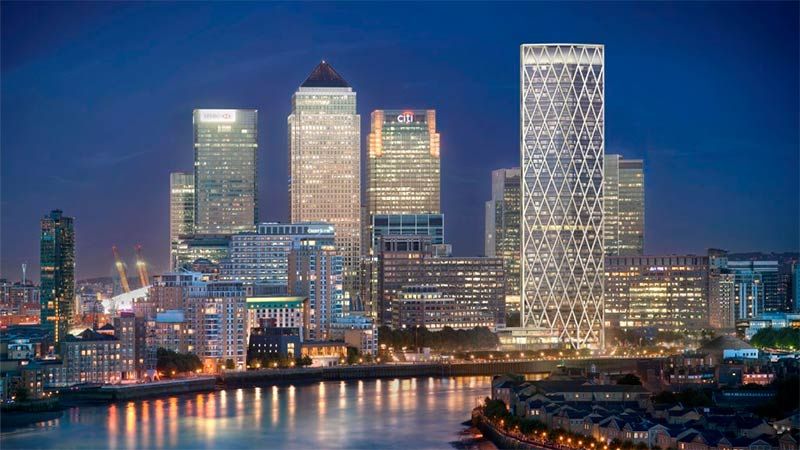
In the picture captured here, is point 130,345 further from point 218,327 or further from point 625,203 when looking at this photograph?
point 625,203

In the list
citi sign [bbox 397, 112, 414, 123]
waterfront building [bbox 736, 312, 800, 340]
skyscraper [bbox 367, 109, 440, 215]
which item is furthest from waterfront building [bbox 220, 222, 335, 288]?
waterfront building [bbox 736, 312, 800, 340]

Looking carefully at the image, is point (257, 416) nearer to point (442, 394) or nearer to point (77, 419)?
point (77, 419)

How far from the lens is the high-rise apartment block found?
6500 cm

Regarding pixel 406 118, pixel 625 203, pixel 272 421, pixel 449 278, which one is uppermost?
pixel 406 118

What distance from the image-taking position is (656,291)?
74688 mm

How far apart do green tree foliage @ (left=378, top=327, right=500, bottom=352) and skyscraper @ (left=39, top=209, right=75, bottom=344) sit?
12349 mm

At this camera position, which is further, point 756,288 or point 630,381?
point 756,288

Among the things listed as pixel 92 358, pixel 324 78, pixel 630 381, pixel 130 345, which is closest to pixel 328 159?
pixel 324 78

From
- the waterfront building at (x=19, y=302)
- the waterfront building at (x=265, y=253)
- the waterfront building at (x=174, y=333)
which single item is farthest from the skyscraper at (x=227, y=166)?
the waterfront building at (x=174, y=333)

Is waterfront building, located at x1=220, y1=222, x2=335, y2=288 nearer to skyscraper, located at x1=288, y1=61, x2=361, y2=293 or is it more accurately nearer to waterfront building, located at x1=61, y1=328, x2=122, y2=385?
skyscraper, located at x1=288, y1=61, x2=361, y2=293

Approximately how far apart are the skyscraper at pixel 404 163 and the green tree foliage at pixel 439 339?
20983 millimetres

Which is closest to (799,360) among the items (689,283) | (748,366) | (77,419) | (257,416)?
(748,366)

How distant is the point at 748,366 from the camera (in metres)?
45.7

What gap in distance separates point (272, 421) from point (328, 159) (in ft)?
143
